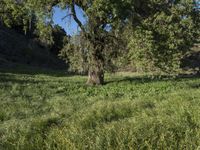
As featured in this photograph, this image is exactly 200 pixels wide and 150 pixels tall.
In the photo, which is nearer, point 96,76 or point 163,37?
point 163,37

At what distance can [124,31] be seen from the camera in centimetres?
2795

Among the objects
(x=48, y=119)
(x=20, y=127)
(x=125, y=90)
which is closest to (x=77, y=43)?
(x=125, y=90)

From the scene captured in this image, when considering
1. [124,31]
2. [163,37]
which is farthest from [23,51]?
[163,37]

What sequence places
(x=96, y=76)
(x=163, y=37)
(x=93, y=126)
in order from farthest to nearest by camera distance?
1. (x=96, y=76)
2. (x=163, y=37)
3. (x=93, y=126)

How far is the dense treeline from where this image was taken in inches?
1053

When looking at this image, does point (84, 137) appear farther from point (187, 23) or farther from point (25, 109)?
point (187, 23)

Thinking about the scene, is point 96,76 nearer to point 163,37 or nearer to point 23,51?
point 163,37

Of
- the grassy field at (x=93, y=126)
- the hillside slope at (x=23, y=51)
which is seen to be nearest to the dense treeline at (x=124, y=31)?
the grassy field at (x=93, y=126)

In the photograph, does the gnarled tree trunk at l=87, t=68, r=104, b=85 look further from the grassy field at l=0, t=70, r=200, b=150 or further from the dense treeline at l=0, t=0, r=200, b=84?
the grassy field at l=0, t=70, r=200, b=150

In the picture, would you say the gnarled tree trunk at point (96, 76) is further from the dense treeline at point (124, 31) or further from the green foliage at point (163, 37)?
the green foliage at point (163, 37)

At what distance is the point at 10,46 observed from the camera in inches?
2491

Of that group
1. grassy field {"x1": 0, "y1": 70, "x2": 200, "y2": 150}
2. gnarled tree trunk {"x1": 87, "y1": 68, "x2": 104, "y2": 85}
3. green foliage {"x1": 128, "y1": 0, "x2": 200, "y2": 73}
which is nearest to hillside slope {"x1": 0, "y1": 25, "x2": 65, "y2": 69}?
gnarled tree trunk {"x1": 87, "y1": 68, "x2": 104, "y2": 85}

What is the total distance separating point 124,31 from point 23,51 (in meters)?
37.9

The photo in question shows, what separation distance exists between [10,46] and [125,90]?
133 ft
